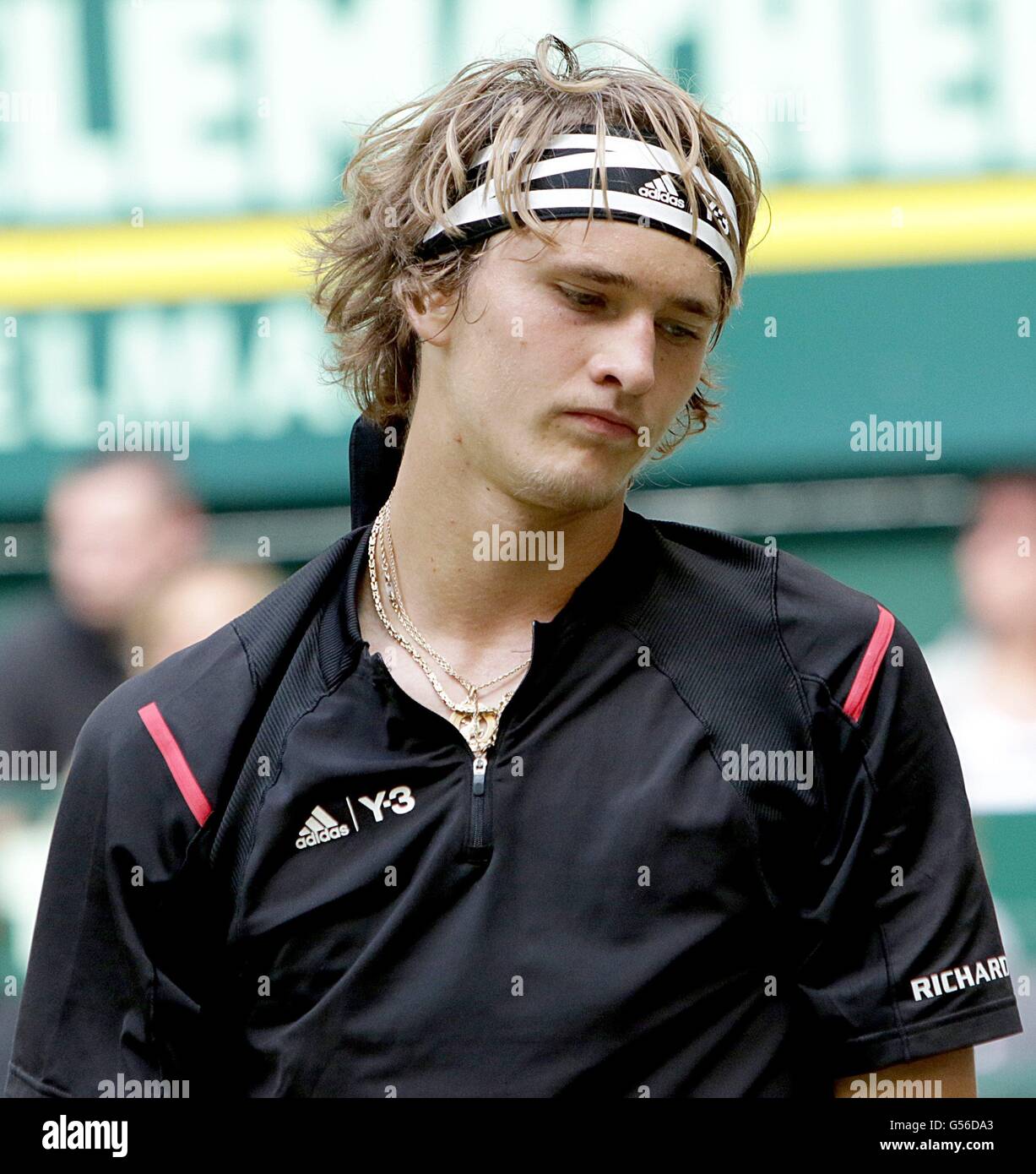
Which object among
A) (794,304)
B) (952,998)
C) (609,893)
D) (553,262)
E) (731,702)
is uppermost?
(794,304)

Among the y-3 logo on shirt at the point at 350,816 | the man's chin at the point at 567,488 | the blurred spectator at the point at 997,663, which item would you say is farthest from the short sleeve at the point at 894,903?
the blurred spectator at the point at 997,663

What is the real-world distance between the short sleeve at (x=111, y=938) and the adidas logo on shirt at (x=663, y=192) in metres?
0.79

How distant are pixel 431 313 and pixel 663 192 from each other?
32cm

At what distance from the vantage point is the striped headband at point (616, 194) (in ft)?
5.73

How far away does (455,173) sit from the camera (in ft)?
6.22

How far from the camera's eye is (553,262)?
5.68 ft

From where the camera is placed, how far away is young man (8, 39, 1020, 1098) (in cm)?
161

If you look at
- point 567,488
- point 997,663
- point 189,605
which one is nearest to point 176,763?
point 567,488

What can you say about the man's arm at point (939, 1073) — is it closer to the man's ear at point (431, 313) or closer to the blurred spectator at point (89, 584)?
the man's ear at point (431, 313)

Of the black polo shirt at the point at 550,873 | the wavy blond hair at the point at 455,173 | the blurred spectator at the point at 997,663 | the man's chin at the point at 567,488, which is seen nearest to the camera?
the black polo shirt at the point at 550,873

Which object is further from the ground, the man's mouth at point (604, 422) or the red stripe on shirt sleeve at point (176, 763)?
the man's mouth at point (604, 422)
